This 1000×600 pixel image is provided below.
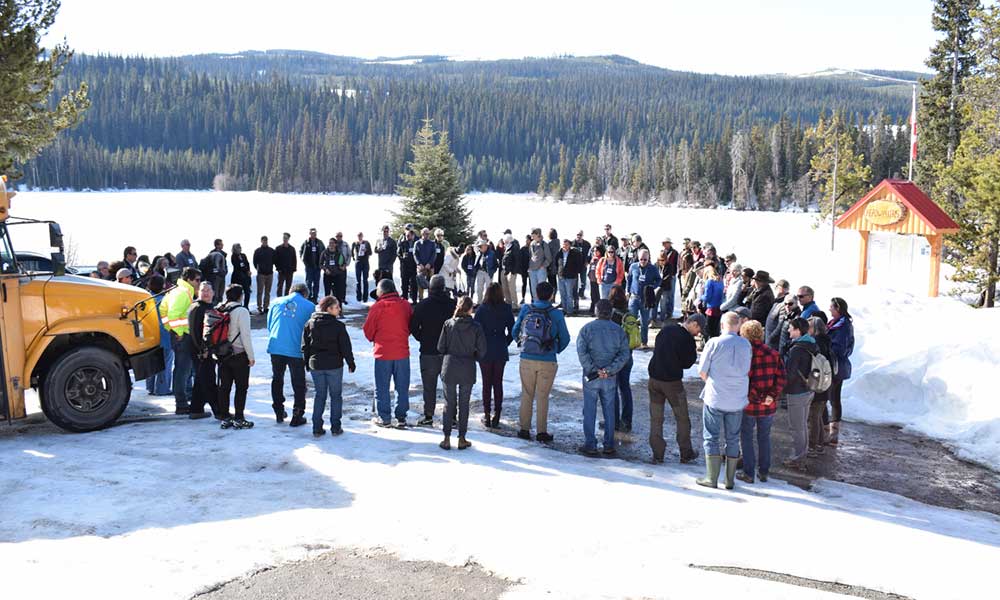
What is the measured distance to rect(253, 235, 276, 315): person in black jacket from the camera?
58.3 ft

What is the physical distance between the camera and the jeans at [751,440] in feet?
27.0

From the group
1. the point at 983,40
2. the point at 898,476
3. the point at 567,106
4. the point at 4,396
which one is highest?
the point at 567,106

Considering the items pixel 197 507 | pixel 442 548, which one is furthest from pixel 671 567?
pixel 197 507

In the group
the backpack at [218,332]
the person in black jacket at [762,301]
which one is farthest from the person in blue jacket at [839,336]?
the backpack at [218,332]

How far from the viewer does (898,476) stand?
29.1 feet

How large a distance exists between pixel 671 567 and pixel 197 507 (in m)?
3.88

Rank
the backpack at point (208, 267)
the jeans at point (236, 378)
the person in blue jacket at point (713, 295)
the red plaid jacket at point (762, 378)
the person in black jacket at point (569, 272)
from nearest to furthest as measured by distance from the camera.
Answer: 1. the red plaid jacket at point (762, 378)
2. the jeans at point (236, 378)
3. the person in blue jacket at point (713, 295)
4. the backpack at point (208, 267)
5. the person in black jacket at point (569, 272)

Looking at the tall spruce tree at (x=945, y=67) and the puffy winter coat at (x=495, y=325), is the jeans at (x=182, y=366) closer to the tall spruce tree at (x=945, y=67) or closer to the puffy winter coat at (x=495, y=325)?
the puffy winter coat at (x=495, y=325)

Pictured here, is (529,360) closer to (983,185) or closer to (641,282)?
(641,282)

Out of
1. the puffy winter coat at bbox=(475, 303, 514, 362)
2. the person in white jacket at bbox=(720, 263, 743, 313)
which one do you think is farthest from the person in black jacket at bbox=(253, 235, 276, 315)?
the person in white jacket at bbox=(720, 263, 743, 313)

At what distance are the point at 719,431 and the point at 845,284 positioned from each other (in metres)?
14.1

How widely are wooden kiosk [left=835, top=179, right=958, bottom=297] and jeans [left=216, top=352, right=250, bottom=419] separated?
1713cm

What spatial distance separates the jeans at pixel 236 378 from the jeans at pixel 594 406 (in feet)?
12.4

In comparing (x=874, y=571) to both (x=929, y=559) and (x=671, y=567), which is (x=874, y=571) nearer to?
(x=929, y=559)
